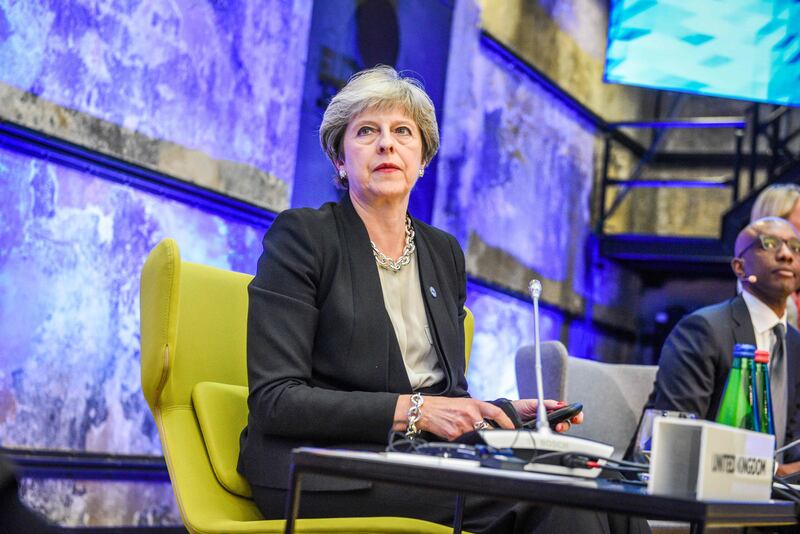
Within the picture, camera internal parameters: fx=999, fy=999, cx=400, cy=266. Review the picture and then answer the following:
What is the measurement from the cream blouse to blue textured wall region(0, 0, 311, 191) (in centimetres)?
206

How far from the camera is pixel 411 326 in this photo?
2.24m

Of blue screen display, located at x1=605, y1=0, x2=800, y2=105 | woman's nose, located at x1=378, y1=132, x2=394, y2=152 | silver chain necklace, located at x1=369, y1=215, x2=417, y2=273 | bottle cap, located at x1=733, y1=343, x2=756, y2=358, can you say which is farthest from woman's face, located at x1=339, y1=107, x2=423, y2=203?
blue screen display, located at x1=605, y1=0, x2=800, y2=105

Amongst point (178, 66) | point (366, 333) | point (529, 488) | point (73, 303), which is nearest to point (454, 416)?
point (366, 333)

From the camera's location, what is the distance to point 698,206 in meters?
9.92

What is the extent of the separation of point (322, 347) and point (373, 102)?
24.3 inches

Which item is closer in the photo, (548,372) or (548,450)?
(548,450)

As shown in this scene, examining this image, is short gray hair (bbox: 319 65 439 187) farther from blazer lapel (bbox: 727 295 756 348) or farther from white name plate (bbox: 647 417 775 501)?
blazer lapel (bbox: 727 295 756 348)

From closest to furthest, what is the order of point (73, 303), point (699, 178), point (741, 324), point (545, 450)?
1. point (545, 450)
2. point (741, 324)
3. point (73, 303)
4. point (699, 178)

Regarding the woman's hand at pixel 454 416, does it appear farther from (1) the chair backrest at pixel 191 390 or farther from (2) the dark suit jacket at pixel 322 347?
(1) the chair backrest at pixel 191 390

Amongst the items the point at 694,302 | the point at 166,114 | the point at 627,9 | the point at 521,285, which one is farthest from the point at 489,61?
the point at 694,302

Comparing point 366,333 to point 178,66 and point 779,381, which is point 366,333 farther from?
point 178,66

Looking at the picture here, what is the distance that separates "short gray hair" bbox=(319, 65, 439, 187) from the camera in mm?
2326

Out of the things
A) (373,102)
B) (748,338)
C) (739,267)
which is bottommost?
(748,338)

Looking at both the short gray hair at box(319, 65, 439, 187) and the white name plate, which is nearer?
the white name plate
